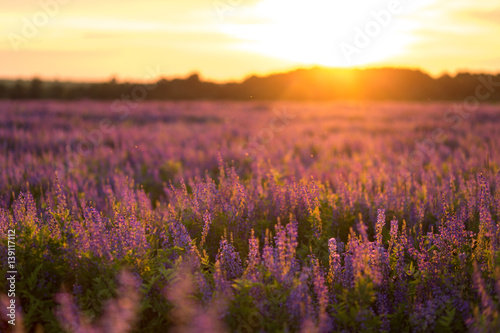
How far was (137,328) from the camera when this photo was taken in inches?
109

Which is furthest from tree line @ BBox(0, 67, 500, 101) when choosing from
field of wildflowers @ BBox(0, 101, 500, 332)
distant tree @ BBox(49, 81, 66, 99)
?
field of wildflowers @ BBox(0, 101, 500, 332)

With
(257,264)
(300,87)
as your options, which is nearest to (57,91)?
(300,87)

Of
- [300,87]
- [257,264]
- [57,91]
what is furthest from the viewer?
[300,87]

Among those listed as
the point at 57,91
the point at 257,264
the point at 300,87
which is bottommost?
the point at 257,264

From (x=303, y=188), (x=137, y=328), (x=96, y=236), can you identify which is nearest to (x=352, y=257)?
(x=303, y=188)

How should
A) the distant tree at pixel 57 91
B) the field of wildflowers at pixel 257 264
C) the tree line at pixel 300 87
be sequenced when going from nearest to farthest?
the field of wildflowers at pixel 257 264, the distant tree at pixel 57 91, the tree line at pixel 300 87

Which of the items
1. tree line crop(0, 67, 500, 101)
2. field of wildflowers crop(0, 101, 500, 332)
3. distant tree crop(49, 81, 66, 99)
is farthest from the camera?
tree line crop(0, 67, 500, 101)

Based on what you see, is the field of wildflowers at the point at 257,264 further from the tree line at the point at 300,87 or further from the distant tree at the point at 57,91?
the distant tree at the point at 57,91

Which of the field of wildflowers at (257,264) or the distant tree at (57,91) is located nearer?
the field of wildflowers at (257,264)

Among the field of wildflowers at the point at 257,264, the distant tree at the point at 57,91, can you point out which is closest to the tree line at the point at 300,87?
the distant tree at the point at 57,91

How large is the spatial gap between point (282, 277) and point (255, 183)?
2.24 meters

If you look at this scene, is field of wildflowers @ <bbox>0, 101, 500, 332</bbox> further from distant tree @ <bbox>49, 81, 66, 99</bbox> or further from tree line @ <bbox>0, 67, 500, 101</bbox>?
distant tree @ <bbox>49, 81, 66, 99</bbox>

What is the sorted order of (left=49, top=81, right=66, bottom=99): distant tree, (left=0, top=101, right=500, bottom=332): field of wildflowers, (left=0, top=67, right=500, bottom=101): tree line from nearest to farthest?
(left=0, top=101, right=500, bottom=332): field of wildflowers
(left=49, top=81, right=66, bottom=99): distant tree
(left=0, top=67, right=500, bottom=101): tree line

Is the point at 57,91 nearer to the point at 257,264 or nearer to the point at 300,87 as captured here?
the point at 300,87
